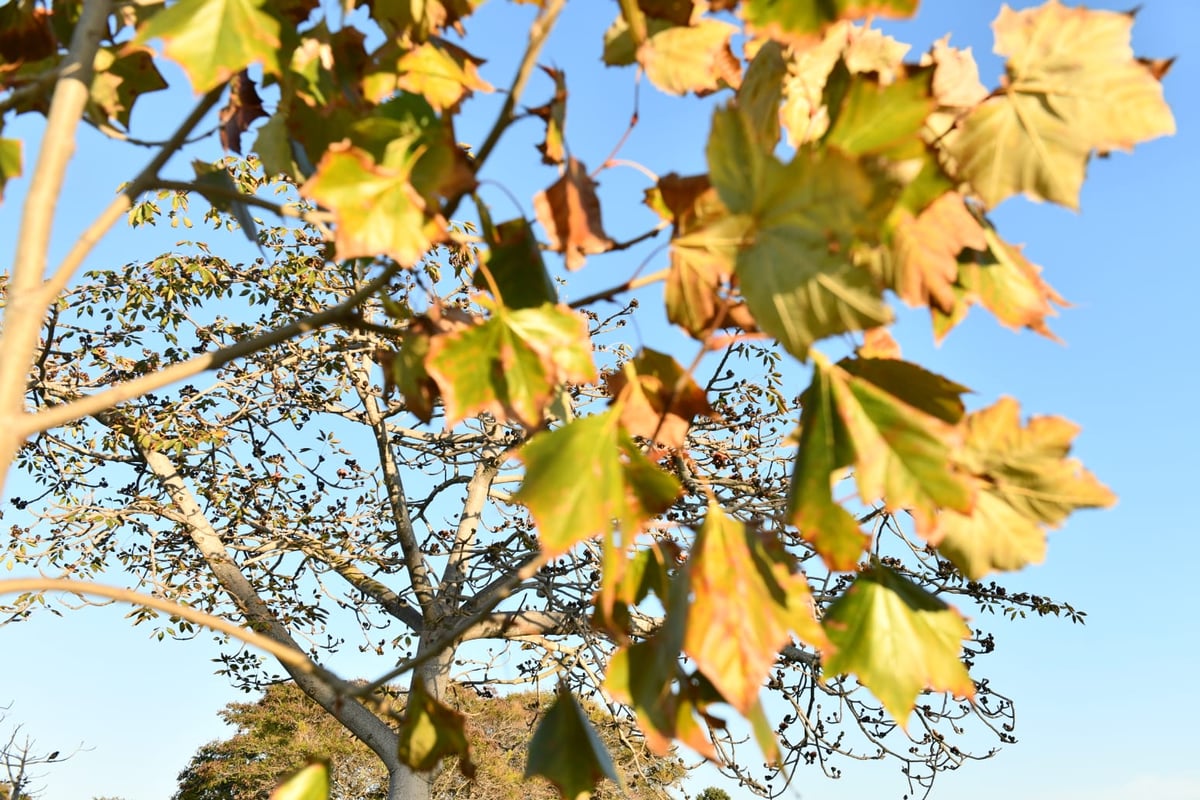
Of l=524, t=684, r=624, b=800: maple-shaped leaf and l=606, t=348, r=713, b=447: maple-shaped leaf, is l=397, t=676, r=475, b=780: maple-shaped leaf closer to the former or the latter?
l=524, t=684, r=624, b=800: maple-shaped leaf

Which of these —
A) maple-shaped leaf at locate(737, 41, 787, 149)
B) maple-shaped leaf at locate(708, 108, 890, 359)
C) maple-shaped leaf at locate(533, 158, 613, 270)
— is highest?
maple-shaped leaf at locate(737, 41, 787, 149)

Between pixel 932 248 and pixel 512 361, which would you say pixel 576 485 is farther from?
pixel 932 248

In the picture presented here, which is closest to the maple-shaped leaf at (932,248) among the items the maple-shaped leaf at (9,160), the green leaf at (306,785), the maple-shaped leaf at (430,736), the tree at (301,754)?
the maple-shaped leaf at (430,736)

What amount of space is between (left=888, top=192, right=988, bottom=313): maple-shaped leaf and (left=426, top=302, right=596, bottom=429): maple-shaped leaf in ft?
0.94

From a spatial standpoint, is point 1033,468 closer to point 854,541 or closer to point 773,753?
point 854,541

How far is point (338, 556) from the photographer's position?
6395 millimetres

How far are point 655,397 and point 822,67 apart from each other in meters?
0.38

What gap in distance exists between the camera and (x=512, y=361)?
88cm

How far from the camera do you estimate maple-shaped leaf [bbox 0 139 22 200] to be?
104cm

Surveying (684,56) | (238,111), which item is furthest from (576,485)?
(238,111)

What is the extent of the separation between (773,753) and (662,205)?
52 cm

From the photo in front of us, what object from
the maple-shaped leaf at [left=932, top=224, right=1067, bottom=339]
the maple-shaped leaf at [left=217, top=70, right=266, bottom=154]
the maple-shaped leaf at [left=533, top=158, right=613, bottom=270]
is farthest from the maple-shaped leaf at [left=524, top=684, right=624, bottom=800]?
the maple-shaped leaf at [left=217, top=70, right=266, bottom=154]

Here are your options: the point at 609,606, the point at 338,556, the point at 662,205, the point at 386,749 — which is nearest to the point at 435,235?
the point at 662,205

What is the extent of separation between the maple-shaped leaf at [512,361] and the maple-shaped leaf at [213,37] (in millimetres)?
344
